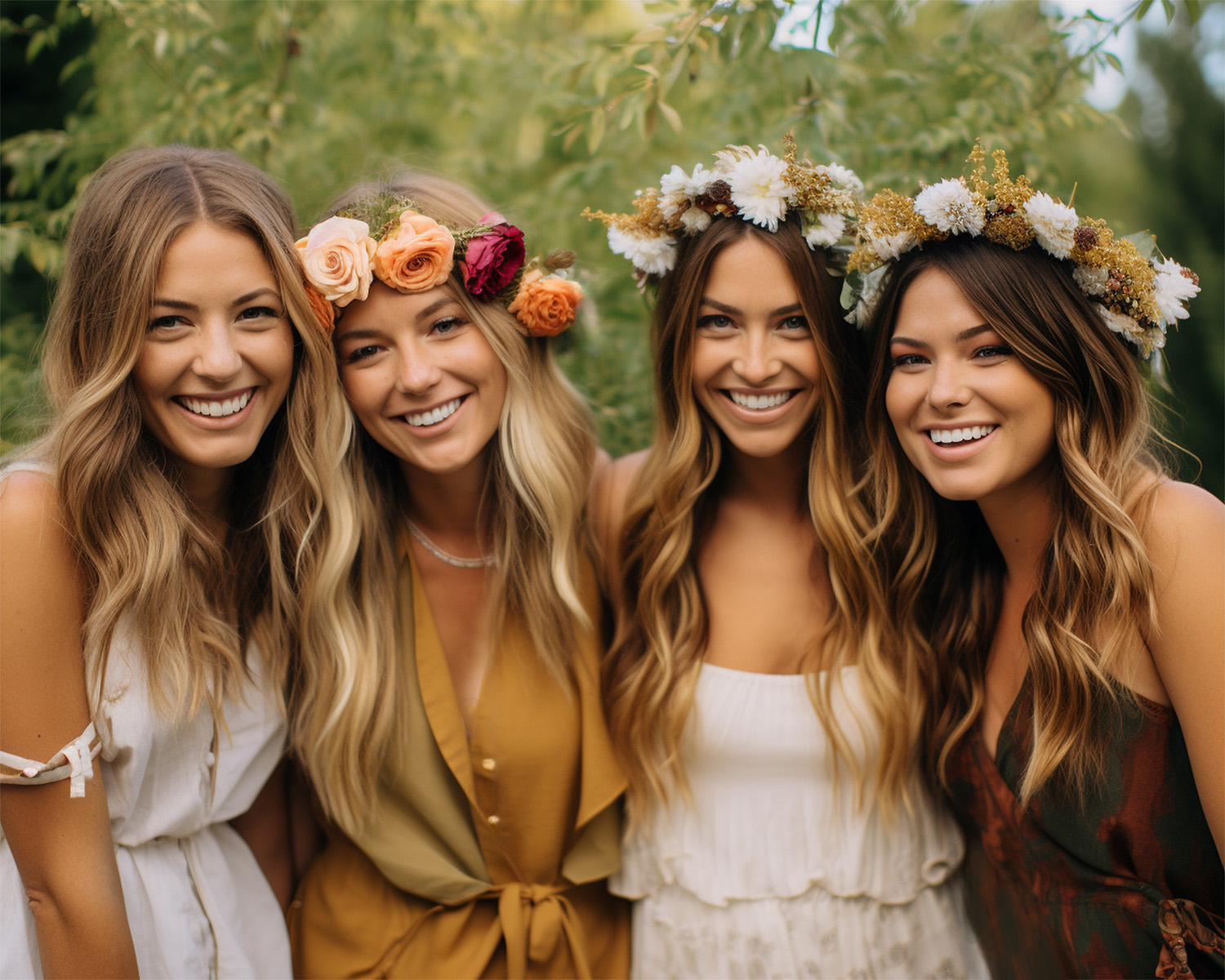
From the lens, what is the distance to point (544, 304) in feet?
8.74

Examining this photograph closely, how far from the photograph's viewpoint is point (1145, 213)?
1168cm

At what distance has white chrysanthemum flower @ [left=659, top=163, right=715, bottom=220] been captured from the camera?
8.37 ft

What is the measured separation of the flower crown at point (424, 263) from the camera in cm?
240

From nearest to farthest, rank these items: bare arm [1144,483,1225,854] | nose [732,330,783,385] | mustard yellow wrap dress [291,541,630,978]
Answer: bare arm [1144,483,1225,854] < nose [732,330,783,385] < mustard yellow wrap dress [291,541,630,978]

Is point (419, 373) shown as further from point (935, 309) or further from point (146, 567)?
point (935, 309)

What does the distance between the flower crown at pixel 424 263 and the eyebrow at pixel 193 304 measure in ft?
0.43

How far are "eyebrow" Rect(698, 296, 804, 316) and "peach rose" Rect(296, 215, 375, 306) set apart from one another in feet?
3.08

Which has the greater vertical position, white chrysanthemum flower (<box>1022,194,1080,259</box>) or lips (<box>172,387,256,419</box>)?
white chrysanthemum flower (<box>1022,194,1080,259</box>)

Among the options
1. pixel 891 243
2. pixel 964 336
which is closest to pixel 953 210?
pixel 891 243

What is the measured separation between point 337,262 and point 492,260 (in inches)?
16.9

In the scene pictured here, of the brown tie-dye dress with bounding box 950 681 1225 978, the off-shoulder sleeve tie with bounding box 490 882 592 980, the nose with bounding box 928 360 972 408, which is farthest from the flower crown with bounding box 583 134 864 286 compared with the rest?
the off-shoulder sleeve tie with bounding box 490 882 592 980

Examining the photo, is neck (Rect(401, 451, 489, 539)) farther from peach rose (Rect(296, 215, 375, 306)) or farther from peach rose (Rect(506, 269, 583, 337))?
peach rose (Rect(296, 215, 375, 306))

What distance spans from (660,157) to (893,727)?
2958 millimetres

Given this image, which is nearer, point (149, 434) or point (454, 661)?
point (149, 434)
